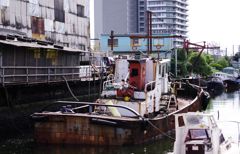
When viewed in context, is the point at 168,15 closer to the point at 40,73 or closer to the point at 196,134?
the point at 40,73

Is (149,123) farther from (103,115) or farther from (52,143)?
(52,143)

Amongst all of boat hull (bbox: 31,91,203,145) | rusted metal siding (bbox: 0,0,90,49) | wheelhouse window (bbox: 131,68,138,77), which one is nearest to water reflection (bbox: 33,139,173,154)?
boat hull (bbox: 31,91,203,145)

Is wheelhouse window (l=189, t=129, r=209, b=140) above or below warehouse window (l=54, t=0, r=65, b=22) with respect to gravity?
below

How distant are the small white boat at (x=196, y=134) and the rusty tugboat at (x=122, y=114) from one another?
3392 millimetres

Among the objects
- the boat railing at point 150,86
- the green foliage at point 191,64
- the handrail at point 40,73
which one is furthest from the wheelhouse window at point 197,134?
the green foliage at point 191,64

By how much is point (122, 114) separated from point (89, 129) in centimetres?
239

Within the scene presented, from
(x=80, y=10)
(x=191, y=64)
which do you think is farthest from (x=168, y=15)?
(x=80, y=10)

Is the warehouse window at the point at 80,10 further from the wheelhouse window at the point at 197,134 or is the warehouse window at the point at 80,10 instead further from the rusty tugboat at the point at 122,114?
the wheelhouse window at the point at 197,134

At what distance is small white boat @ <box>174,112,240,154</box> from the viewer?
16.7 meters

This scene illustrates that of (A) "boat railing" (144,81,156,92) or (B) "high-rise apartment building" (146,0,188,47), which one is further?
(B) "high-rise apartment building" (146,0,188,47)

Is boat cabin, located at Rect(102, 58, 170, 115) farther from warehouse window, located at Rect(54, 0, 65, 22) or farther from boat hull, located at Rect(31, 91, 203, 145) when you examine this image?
warehouse window, located at Rect(54, 0, 65, 22)

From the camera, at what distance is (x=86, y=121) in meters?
20.7

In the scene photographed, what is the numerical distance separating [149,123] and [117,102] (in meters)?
2.18

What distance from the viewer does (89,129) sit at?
20688 millimetres
